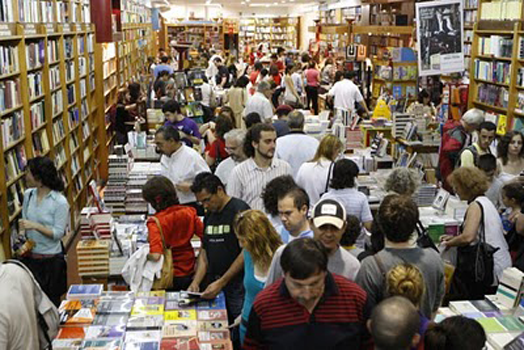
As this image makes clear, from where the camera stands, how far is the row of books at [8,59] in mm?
5405

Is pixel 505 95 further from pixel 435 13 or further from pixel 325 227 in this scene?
pixel 325 227

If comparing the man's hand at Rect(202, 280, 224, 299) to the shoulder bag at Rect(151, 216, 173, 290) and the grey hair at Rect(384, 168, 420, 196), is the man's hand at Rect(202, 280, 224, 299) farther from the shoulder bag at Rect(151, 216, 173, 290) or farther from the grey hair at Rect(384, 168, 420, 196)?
the grey hair at Rect(384, 168, 420, 196)

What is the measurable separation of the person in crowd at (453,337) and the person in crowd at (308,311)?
0.96 feet

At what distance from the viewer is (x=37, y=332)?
314cm

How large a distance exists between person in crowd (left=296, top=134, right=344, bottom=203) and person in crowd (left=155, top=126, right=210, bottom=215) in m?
0.91

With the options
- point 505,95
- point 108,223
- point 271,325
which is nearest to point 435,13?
point 505,95

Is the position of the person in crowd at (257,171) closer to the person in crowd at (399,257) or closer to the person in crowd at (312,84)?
the person in crowd at (399,257)

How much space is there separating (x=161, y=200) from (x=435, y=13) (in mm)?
5673

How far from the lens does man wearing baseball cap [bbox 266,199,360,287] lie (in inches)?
113

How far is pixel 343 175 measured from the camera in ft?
14.8

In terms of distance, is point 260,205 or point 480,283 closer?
point 480,283

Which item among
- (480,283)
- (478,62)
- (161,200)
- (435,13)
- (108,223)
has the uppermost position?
(435,13)

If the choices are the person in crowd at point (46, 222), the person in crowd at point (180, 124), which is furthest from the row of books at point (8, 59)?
A: the person in crowd at point (180, 124)

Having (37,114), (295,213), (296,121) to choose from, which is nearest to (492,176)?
(296,121)
